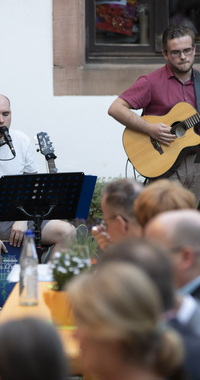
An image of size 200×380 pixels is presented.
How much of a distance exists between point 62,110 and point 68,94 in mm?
190

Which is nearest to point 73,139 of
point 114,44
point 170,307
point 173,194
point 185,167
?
point 114,44

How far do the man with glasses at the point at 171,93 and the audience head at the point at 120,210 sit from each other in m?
1.80

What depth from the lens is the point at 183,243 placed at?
4.76 ft

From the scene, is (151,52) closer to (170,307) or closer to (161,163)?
(161,163)

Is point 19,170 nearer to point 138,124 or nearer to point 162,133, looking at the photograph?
point 138,124

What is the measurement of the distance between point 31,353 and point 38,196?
234 centimetres

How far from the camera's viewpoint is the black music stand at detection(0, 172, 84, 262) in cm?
316

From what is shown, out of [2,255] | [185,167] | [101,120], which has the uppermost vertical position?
[101,120]

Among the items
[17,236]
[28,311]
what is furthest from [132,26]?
[28,311]

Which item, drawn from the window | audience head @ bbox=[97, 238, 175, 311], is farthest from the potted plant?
the window

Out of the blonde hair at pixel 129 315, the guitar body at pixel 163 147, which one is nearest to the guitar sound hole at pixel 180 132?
the guitar body at pixel 163 147

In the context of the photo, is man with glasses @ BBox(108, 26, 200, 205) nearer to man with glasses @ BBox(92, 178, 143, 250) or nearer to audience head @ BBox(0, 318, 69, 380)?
man with glasses @ BBox(92, 178, 143, 250)

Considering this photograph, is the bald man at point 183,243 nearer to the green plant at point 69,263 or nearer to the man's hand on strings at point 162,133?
the green plant at point 69,263

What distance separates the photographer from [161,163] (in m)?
4.06
